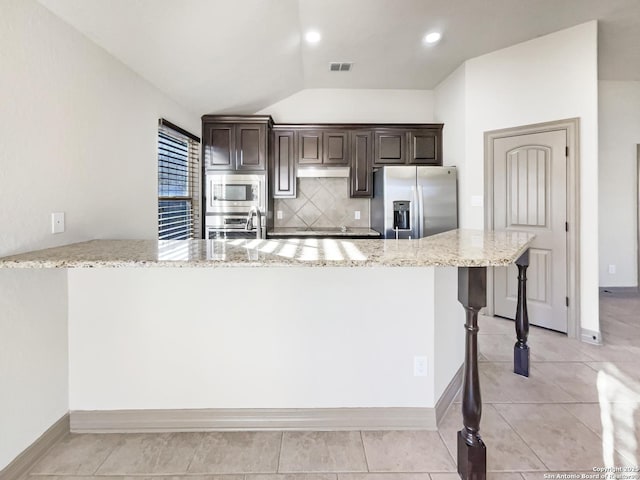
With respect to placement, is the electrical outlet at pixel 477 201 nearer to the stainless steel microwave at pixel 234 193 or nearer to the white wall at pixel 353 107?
the white wall at pixel 353 107

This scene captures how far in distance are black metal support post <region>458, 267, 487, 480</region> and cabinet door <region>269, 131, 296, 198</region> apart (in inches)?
128

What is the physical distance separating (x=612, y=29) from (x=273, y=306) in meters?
4.03

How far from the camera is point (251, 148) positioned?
426 centimetres

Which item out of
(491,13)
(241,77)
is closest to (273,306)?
(241,77)


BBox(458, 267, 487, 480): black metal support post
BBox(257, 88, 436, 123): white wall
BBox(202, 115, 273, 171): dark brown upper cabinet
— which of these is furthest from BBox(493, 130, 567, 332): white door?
BBox(202, 115, 273, 171): dark brown upper cabinet

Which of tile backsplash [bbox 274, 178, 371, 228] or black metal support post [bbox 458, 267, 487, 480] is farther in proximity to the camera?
tile backsplash [bbox 274, 178, 371, 228]

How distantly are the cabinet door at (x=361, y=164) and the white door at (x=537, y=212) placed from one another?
145cm

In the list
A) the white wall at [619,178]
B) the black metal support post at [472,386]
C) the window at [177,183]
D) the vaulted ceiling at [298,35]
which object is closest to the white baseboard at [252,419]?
the black metal support post at [472,386]

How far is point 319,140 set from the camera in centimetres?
453

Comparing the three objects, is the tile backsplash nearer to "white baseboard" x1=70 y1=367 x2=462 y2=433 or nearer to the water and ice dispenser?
the water and ice dispenser

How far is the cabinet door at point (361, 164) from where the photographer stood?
14.9 feet

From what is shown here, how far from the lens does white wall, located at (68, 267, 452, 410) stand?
1.92 meters

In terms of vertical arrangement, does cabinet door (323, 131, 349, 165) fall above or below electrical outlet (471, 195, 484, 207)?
above

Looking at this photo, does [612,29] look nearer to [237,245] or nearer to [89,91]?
[237,245]
